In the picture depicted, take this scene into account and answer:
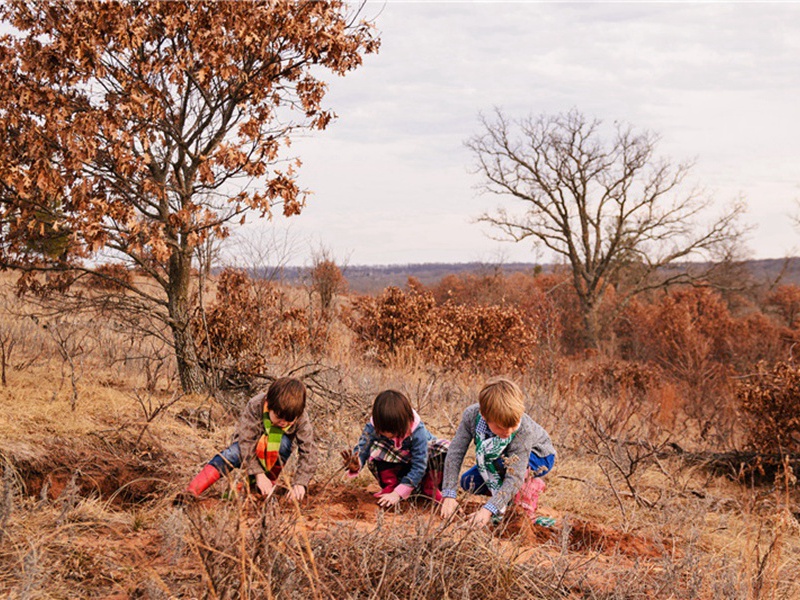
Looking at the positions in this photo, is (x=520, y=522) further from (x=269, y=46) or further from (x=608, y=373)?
(x=608, y=373)

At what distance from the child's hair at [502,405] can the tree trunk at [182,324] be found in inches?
185

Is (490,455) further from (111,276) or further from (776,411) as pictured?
(776,411)

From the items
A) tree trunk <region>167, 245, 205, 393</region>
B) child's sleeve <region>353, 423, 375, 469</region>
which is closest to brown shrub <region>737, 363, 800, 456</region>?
child's sleeve <region>353, 423, 375, 469</region>

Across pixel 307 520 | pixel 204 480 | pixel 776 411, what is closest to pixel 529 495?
pixel 307 520

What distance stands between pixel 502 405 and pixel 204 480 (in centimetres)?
175

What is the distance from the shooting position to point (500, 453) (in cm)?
414

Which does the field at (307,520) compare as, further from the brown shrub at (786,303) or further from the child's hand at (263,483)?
the brown shrub at (786,303)

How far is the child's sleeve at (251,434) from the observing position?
4145 millimetres

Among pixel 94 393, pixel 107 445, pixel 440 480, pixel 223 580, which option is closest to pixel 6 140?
pixel 94 393

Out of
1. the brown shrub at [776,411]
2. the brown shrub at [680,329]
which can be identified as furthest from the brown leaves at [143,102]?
the brown shrub at [680,329]

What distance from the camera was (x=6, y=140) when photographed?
22.1 ft

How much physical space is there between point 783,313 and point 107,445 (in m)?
30.5

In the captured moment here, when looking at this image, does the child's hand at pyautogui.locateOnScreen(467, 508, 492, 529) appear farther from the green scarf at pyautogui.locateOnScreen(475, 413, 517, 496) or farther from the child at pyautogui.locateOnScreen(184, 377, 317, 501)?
the child at pyautogui.locateOnScreen(184, 377, 317, 501)

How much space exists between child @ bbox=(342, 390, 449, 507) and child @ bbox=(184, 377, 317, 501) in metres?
0.29
